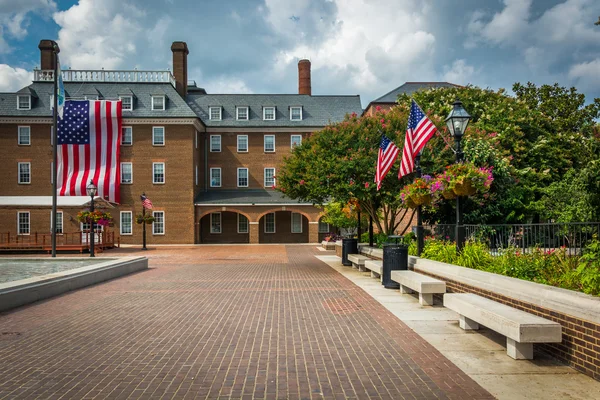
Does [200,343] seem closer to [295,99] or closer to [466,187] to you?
[466,187]

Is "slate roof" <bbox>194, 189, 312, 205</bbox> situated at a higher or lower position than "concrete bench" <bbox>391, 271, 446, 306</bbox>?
higher

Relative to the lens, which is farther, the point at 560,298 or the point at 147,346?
the point at 147,346

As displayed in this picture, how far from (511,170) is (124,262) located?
17.3 meters

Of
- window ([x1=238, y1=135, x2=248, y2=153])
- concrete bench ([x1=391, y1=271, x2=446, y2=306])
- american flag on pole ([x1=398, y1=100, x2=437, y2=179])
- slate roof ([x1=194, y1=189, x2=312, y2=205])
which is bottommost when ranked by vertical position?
concrete bench ([x1=391, y1=271, x2=446, y2=306])

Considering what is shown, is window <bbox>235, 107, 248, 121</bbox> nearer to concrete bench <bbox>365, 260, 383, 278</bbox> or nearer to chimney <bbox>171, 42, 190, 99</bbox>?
chimney <bbox>171, 42, 190, 99</bbox>

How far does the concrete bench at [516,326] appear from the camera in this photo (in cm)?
583

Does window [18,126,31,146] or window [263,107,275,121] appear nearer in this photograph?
window [18,126,31,146]

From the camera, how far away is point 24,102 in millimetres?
40062

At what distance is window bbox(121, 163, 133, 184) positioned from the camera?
40.2 meters

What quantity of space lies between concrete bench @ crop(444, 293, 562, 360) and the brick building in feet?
112

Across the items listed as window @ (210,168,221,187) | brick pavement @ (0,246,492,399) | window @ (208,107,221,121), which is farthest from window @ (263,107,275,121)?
brick pavement @ (0,246,492,399)

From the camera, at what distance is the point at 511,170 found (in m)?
23.6

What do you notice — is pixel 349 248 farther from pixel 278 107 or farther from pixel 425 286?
pixel 278 107

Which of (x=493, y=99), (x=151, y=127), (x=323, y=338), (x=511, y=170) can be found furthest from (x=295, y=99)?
(x=323, y=338)
